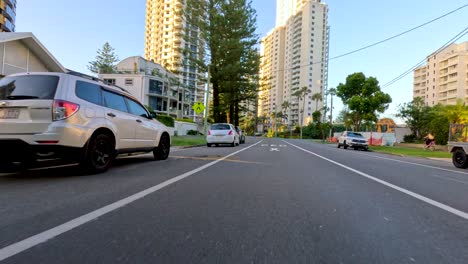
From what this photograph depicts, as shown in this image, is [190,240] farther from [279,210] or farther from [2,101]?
[2,101]

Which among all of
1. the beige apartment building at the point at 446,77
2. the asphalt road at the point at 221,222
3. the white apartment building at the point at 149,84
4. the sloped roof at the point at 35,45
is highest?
the beige apartment building at the point at 446,77

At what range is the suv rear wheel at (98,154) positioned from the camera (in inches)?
241

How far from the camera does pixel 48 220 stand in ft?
10.8

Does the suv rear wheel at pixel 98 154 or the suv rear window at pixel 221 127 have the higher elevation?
the suv rear window at pixel 221 127

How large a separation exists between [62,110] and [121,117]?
1.65 metres

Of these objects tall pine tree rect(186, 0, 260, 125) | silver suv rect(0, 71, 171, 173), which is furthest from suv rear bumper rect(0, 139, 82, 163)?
tall pine tree rect(186, 0, 260, 125)

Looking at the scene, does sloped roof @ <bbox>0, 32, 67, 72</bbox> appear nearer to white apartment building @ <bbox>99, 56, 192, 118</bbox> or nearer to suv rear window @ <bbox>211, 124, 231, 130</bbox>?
suv rear window @ <bbox>211, 124, 231, 130</bbox>

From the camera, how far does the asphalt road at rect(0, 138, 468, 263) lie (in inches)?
102

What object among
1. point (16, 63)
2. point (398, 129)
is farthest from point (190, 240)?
point (398, 129)

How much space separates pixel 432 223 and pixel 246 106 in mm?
39048

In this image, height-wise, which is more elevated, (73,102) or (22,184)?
(73,102)

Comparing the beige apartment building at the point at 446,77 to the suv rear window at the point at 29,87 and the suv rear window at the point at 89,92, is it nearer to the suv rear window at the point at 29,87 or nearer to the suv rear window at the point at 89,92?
the suv rear window at the point at 89,92

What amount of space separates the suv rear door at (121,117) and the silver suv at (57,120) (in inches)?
1.5

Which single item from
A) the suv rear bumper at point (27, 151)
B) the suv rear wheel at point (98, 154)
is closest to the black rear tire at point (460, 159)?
the suv rear wheel at point (98, 154)
